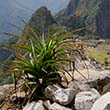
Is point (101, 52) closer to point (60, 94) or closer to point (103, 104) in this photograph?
point (60, 94)

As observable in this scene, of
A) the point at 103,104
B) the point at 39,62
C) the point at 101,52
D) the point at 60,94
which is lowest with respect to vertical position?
the point at 101,52

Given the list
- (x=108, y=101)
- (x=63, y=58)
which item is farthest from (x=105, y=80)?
(x=108, y=101)

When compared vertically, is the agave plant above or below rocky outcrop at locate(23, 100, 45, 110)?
above

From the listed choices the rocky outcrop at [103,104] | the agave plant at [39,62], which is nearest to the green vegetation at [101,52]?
the agave plant at [39,62]

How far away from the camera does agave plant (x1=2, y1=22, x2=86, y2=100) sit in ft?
28.7

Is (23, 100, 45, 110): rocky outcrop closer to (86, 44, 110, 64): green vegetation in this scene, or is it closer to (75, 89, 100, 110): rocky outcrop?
(75, 89, 100, 110): rocky outcrop

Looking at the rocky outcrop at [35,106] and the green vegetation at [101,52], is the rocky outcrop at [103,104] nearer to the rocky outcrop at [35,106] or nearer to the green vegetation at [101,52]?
the rocky outcrop at [35,106]

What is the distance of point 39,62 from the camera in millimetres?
8734

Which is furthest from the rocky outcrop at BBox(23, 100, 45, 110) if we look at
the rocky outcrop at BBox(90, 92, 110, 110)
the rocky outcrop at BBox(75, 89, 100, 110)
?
the rocky outcrop at BBox(90, 92, 110, 110)

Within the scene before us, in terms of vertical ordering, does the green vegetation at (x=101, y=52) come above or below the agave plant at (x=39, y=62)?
below

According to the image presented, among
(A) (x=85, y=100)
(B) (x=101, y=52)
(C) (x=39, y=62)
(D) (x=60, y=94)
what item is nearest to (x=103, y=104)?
(A) (x=85, y=100)

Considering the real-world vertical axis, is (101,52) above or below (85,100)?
below

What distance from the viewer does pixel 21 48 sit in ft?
29.6

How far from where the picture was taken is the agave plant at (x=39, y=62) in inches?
344
